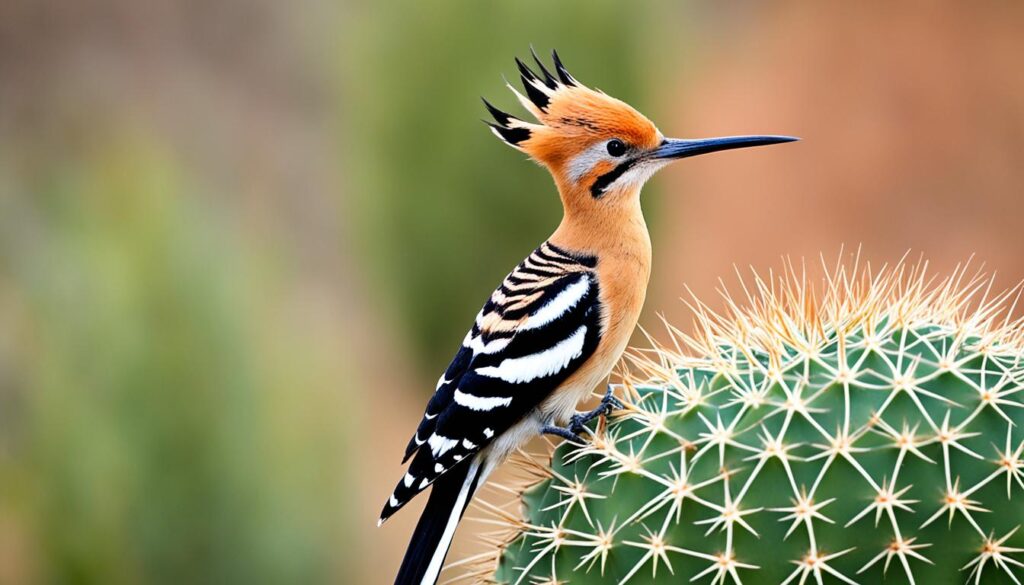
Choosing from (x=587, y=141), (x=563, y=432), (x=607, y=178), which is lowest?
(x=563, y=432)

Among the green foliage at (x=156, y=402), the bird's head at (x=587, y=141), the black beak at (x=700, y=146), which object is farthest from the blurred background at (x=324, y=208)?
the black beak at (x=700, y=146)

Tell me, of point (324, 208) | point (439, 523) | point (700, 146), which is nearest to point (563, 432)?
point (439, 523)

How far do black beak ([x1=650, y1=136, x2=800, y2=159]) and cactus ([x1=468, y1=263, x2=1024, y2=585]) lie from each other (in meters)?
0.33

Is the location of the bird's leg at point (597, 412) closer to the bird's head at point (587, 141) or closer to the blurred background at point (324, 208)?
the bird's head at point (587, 141)

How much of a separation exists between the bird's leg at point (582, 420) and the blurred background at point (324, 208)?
11.0 feet

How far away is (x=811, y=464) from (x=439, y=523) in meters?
0.86

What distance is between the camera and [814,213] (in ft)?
32.8

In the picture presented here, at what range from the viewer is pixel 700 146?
9.05 ft

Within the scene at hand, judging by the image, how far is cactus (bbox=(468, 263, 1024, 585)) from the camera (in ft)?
6.82

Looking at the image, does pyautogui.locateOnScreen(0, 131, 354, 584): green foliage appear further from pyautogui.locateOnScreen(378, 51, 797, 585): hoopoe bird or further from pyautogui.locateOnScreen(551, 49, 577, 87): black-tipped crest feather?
pyautogui.locateOnScreen(551, 49, 577, 87): black-tipped crest feather

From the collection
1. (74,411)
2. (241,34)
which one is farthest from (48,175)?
(74,411)

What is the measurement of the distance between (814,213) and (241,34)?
5.83m

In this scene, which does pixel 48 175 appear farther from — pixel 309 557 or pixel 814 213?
pixel 814 213

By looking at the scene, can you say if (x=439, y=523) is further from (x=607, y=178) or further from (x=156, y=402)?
(x=156, y=402)
